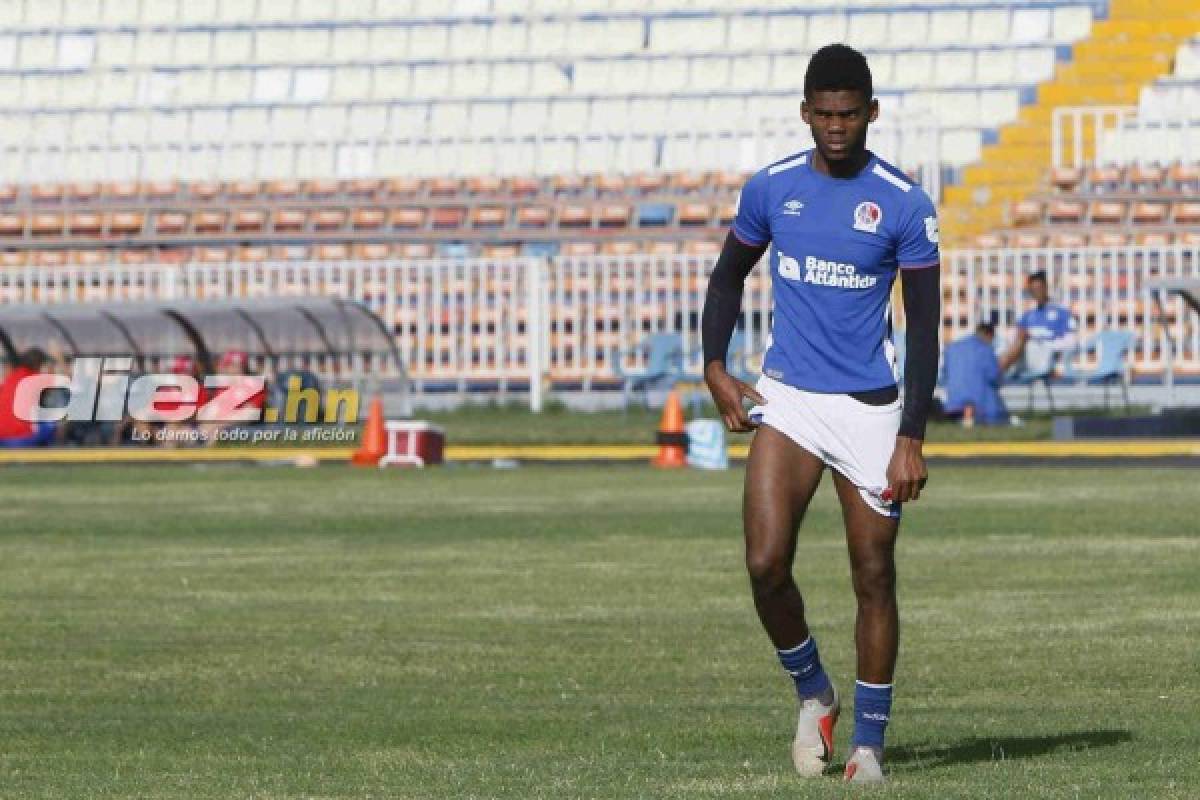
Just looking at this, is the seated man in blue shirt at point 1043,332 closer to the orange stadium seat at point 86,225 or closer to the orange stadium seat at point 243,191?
the orange stadium seat at point 243,191

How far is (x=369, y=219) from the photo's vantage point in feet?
160

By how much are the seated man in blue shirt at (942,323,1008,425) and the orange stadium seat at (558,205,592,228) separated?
1146 cm

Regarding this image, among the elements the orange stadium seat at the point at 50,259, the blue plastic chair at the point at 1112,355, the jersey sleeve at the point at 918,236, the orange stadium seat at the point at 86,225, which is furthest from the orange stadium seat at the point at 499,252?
the jersey sleeve at the point at 918,236

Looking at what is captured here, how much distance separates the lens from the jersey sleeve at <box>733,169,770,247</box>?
9.01 m

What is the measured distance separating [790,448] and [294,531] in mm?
12801

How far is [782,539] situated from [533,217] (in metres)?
38.8

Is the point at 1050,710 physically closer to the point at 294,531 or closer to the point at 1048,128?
the point at 294,531

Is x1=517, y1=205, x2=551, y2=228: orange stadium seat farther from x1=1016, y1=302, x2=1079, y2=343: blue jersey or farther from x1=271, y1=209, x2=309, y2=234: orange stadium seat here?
x1=1016, y1=302, x2=1079, y2=343: blue jersey

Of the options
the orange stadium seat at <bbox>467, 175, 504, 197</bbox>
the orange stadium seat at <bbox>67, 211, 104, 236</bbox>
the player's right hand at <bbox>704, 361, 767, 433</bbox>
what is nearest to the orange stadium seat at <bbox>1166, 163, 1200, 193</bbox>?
the orange stadium seat at <bbox>467, 175, 504, 197</bbox>

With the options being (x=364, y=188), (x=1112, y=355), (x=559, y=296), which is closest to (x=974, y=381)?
(x=1112, y=355)

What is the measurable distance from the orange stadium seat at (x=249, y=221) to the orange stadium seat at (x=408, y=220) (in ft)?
7.85

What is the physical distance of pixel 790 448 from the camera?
9008mm

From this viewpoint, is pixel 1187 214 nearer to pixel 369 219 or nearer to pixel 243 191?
pixel 369 219

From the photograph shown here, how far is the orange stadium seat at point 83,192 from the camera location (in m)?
51.5
